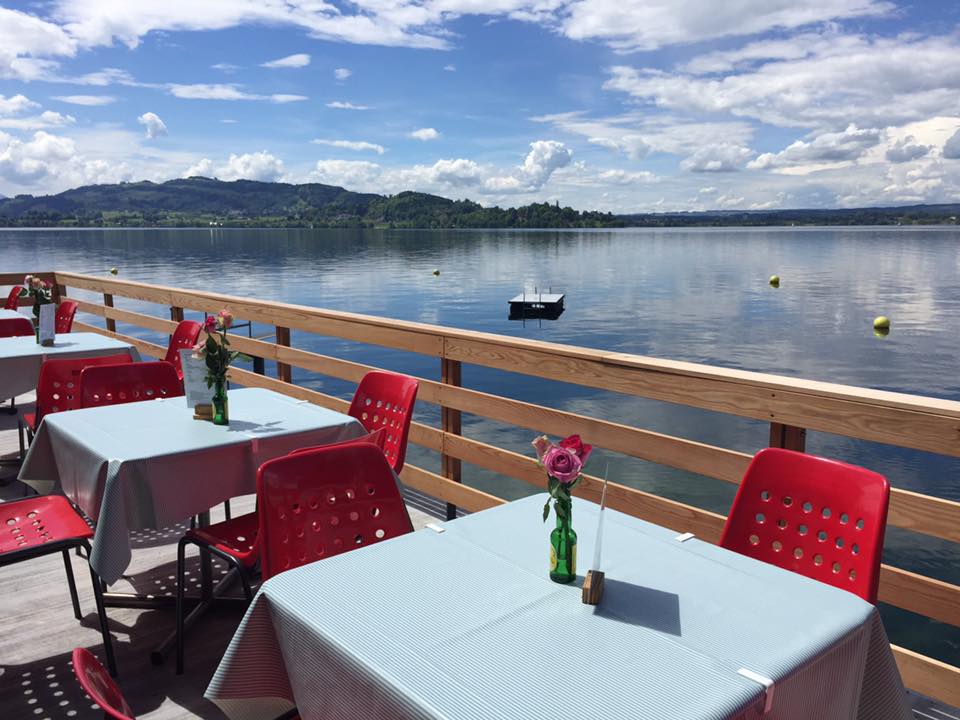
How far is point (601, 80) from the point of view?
65875 mm

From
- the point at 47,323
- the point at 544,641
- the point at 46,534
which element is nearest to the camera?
the point at 544,641

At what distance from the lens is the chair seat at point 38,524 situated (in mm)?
2518

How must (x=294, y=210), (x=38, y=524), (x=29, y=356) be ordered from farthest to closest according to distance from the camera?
(x=294, y=210)
(x=29, y=356)
(x=38, y=524)

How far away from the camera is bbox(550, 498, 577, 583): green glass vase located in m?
1.57

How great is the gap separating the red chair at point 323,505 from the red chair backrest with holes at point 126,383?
1.73 metres

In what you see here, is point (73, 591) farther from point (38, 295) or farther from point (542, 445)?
point (38, 295)

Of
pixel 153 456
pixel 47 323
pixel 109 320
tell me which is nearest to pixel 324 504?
pixel 153 456

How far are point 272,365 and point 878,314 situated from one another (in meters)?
35.1

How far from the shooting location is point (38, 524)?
2682mm

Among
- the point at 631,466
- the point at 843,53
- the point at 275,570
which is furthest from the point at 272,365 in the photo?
the point at 843,53

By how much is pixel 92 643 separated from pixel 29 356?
264cm

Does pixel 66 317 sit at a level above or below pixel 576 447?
below

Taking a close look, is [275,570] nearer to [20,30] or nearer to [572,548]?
[572,548]

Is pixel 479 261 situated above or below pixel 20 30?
below
